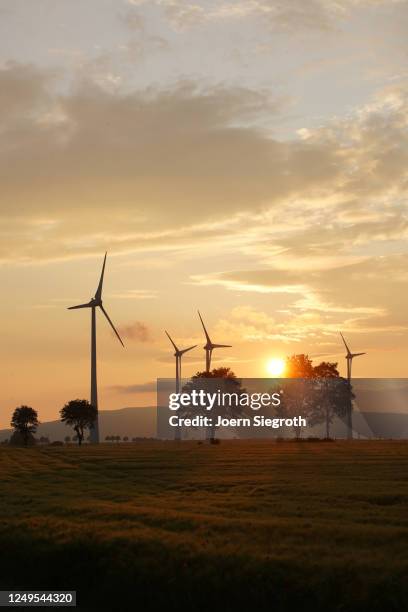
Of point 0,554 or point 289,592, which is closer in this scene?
point 289,592

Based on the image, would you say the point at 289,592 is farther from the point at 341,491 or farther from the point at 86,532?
the point at 341,491

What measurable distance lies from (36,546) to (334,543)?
10787mm

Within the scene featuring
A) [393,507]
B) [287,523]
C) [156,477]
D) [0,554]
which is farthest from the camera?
[156,477]

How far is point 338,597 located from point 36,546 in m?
12.7

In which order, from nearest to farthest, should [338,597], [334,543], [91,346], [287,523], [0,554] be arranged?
1. [338,597]
2. [334,543]
3. [0,554]
4. [287,523]
5. [91,346]

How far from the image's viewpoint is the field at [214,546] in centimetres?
2602

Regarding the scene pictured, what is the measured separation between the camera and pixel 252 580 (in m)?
26.6

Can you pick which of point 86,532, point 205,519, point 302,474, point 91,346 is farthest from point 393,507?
point 91,346

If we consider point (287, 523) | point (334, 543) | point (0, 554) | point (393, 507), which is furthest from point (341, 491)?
point (0, 554)

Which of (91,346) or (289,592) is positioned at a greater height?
(91,346)

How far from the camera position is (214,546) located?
30.4 m

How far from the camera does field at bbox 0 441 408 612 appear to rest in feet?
85.4

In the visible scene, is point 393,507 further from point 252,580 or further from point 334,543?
point 252,580

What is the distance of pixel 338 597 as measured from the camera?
992 inches
